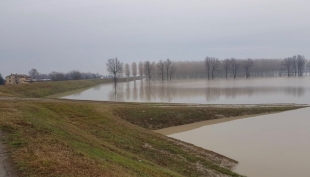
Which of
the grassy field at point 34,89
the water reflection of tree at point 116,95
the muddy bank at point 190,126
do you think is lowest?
the muddy bank at point 190,126

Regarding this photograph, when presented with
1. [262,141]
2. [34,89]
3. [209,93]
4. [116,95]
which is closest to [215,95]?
[209,93]

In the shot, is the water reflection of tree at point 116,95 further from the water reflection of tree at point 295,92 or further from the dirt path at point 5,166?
the dirt path at point 5,166

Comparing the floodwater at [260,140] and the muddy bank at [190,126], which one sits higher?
the floodwater at [260,140]

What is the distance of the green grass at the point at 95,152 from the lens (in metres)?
6.97

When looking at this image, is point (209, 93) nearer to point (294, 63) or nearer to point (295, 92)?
point (295, 92)

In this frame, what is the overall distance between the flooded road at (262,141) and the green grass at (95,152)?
1413 millimetres

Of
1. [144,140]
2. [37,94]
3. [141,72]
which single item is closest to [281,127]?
[144,140]

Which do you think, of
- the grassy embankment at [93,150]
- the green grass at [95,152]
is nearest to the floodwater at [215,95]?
the grassy embankment at [93,150]

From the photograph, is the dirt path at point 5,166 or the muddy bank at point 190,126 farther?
the muddy bank at point 190,126

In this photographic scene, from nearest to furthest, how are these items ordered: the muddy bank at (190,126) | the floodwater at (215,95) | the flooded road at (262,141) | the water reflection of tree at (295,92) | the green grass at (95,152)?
the green grass at (95,152) → the flooded road at (262,141) → the muddy bank at (190,126) → the floodwater at (215,95) → the water reflection of tree at (295,92)

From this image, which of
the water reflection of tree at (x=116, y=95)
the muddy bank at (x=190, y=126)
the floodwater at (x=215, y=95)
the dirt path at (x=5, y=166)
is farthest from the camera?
the water reflection of tree at (x=116, y=95)

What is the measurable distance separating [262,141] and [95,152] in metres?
10.6

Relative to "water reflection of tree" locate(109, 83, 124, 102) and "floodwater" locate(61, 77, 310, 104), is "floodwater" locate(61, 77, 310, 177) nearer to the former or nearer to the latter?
"floodwater" locate(61, 77, 310, 104)

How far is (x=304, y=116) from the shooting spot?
23.4 metres
